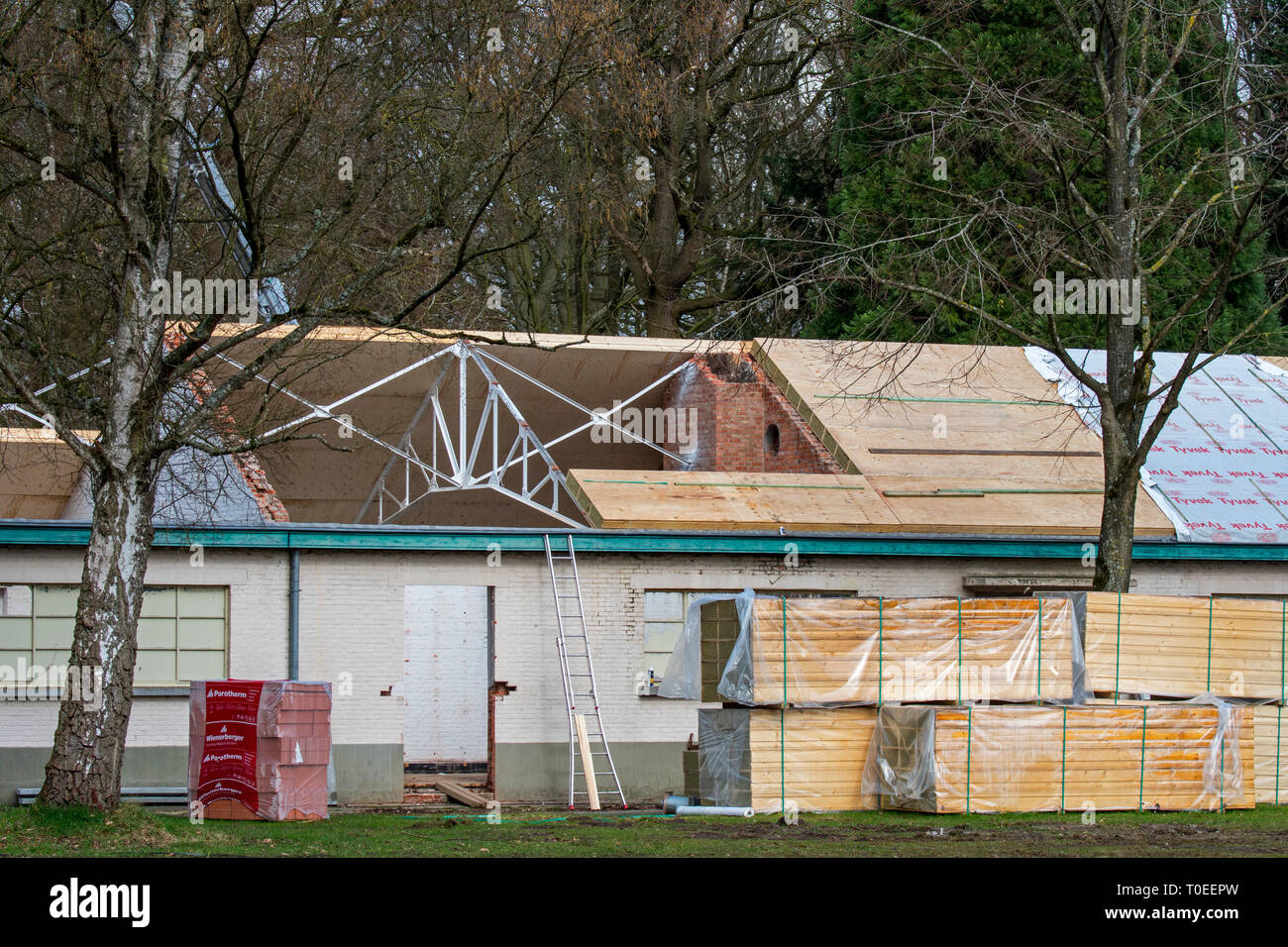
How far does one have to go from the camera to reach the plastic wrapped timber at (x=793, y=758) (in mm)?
16516

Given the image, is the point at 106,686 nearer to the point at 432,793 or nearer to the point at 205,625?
the point at 205,625

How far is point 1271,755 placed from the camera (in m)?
18.1

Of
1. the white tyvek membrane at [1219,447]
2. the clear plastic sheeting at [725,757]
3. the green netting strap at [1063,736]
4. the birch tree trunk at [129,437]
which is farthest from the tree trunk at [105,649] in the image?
the white tyvek membrane at [1219,447]

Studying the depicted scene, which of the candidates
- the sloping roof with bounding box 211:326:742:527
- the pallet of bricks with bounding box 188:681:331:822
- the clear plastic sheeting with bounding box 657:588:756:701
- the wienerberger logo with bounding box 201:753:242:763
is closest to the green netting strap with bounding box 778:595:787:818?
the clear plastic sheeting with bounding box 657:588:756:701

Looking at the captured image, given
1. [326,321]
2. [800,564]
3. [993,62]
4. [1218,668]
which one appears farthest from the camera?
[993,62]

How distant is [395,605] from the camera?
19.5m

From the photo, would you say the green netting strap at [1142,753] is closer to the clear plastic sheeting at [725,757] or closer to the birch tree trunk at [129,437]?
the clear plastic sheeting at [725,757]

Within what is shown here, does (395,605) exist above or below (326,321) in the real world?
below

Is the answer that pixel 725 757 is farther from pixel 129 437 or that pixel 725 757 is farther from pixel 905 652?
pixel 129 437

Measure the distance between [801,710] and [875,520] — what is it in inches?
194

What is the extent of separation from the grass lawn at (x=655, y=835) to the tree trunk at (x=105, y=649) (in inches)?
11.9

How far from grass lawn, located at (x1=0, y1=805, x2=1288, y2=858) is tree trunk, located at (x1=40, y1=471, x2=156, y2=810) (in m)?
0.30

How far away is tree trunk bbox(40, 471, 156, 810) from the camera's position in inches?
Answer: 532

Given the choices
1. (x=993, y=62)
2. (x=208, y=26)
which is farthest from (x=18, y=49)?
(x=993, y=62)
